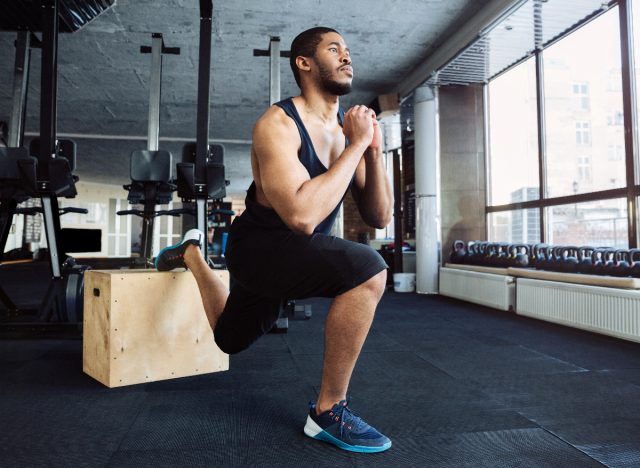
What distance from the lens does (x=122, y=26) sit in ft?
15.6

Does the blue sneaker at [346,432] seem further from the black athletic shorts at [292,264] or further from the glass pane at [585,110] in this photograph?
the glass pane at [585,110]

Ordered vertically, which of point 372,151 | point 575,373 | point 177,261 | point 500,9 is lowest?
point 575,373

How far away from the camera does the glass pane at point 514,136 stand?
4.72 metres

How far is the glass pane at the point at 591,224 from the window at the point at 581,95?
2.78ft

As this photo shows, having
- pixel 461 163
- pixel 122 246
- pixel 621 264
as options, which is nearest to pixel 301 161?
pixel 621 264

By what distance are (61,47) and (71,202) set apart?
10219 millimetres

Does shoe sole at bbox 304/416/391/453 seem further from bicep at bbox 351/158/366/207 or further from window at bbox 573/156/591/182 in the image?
window at bbox 573/156/591/182

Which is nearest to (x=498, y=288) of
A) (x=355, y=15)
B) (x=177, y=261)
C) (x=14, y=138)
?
(x=355, y=15)

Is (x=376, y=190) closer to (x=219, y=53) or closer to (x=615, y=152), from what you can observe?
(x=615, y=152)

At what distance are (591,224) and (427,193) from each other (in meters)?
2.17

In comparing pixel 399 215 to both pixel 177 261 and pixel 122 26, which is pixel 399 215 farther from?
pixel 177 261

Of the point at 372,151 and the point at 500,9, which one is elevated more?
the point at 500,9

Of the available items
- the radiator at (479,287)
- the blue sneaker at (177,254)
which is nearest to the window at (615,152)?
the radiator at (479,287)

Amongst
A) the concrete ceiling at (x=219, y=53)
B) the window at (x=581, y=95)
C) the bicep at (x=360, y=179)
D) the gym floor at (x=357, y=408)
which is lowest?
the gym floor at (x=357, y=408)
